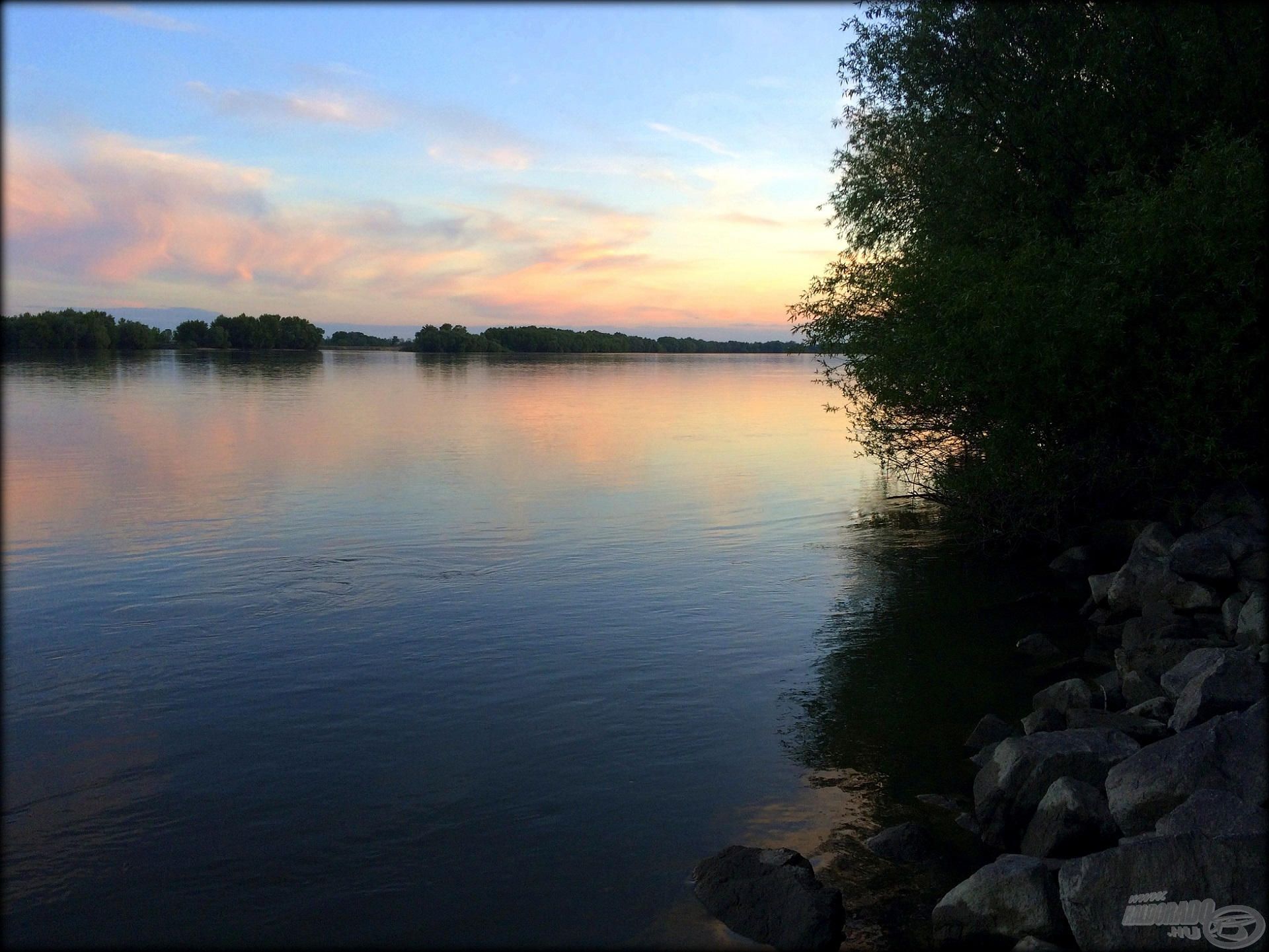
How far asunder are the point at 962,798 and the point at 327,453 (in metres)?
29.5

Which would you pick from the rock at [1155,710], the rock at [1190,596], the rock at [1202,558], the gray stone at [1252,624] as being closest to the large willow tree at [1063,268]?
the rock at [1202,558]

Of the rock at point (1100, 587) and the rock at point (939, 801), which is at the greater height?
the rock at point (1100, 587)

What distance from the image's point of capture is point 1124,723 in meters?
10.5

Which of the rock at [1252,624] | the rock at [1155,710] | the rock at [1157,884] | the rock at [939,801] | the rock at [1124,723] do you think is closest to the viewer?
the rock at [1157,884]

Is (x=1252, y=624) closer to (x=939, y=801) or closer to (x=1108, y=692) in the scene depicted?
(x=1108, y=692)

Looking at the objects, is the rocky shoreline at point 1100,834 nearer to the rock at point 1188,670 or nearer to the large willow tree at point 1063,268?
the rock at point 1188,670

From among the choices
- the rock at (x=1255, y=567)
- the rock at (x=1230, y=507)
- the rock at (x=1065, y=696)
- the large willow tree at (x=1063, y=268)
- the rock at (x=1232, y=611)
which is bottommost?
the rock at (x=1065, y=696)

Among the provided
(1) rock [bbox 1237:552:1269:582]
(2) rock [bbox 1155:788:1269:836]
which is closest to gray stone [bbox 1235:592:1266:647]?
(1) rock [bbox 1237:552:1269:582]

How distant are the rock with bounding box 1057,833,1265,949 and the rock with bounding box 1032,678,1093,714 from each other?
4521 mm

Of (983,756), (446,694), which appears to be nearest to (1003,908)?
(983,756)

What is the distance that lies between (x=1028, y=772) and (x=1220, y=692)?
2.66 m

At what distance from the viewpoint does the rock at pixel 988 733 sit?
36.5 ft

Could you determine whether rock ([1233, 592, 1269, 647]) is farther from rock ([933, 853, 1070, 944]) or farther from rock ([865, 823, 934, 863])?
rock ([933, 853, 1070, 944])

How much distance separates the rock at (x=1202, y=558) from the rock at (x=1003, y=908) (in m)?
10.4
